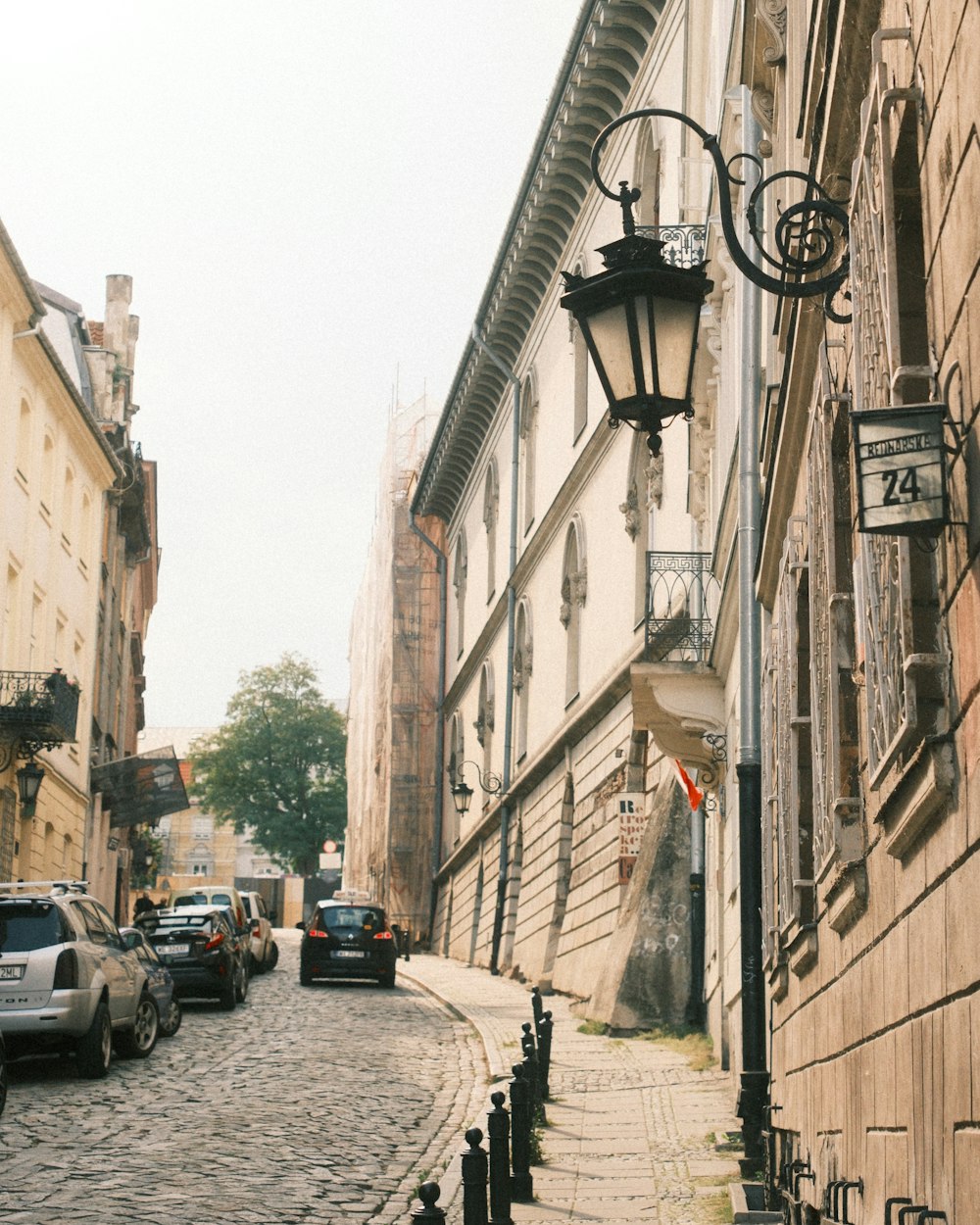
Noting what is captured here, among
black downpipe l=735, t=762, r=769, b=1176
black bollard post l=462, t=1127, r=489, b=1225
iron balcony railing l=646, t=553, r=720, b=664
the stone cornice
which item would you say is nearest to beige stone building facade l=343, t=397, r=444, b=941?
the stone cornice

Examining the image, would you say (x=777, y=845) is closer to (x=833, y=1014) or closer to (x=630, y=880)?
(x=833, y=1014)

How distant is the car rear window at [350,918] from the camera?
3012 centimetres

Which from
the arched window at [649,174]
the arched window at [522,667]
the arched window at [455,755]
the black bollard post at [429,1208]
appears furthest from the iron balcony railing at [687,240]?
the arched window at [455,755]

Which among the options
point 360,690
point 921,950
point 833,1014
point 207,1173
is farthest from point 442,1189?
point 360,690

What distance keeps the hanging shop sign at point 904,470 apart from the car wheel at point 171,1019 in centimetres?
1675

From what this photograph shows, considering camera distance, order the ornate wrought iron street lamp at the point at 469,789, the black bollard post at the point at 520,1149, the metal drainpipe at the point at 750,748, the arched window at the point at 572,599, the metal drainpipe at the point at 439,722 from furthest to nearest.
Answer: the metal drainpipe at the point at 439,722, the ornate wrought iron street lamp at the point at 469,789, the arched window at the point at 572,599, the metal drainpipe at the point at 750,748, the black bollard post at the point at 520,1149

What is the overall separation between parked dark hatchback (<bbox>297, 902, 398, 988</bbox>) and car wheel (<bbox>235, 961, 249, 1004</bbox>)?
286cm

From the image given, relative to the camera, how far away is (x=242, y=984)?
26469 millimetres

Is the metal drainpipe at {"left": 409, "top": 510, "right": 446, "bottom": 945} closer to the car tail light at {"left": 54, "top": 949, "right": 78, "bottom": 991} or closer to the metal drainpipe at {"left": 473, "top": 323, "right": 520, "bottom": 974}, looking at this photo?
the metal drainpipe at {"left": 473, "top": 323, "right": 520, "bottom": 974}

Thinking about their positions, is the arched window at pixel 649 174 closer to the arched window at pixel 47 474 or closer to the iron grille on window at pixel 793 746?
the arched window at pixel 47 474

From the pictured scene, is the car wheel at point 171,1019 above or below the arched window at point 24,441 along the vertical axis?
below

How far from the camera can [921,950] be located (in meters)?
5.25

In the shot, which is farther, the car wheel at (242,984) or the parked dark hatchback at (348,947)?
the parked dark hatchback at (348,947)

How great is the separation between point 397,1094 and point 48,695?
1567 cm
